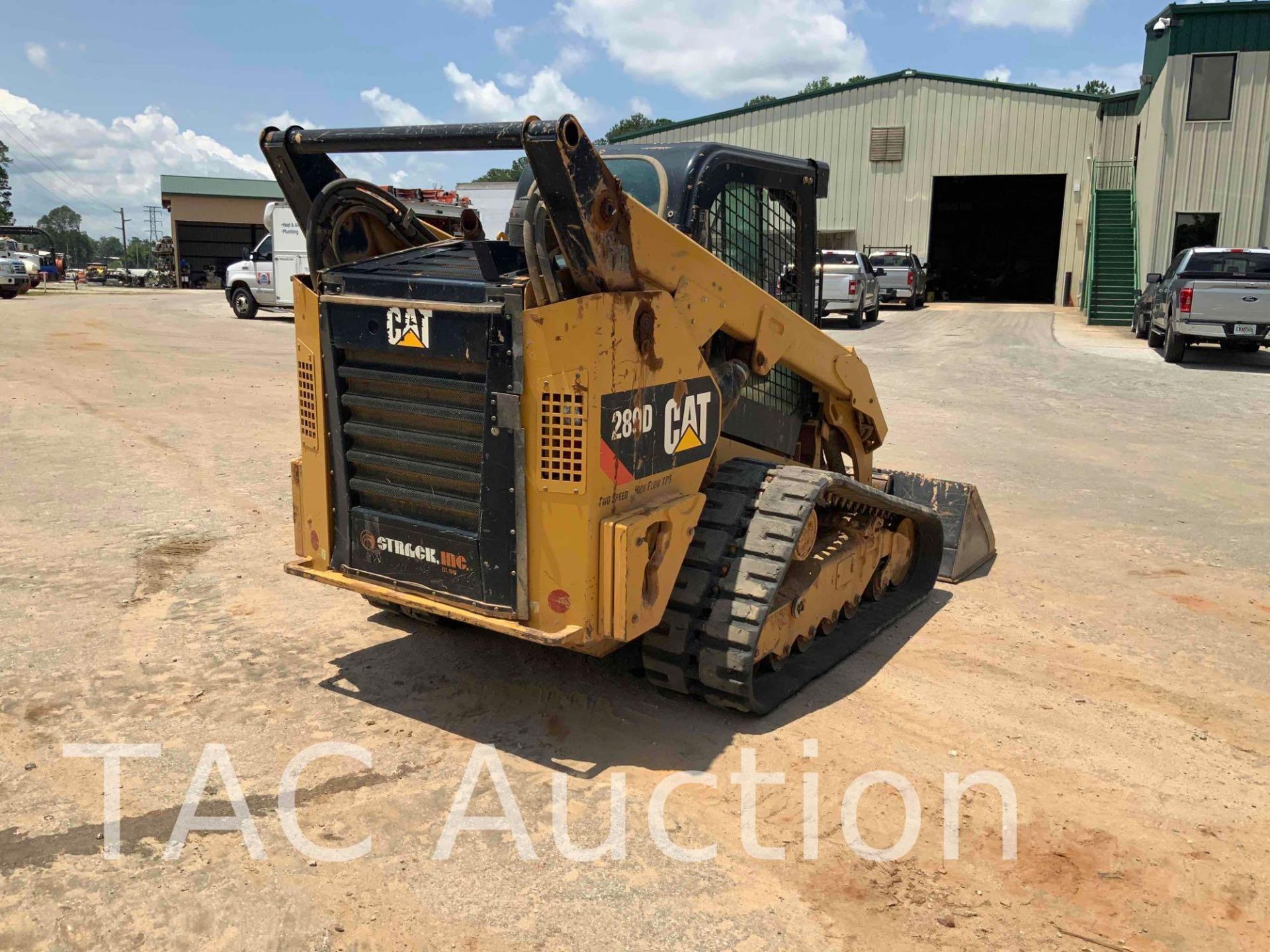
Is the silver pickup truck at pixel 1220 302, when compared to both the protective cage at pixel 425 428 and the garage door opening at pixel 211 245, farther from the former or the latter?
the garage door opening at pixel 211 245


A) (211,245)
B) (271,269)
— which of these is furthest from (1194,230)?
(211,245)

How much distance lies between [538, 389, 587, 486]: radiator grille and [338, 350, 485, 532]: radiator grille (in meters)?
0.30

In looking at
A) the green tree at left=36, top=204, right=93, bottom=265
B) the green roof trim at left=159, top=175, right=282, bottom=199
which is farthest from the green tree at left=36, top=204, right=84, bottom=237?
the green roof trim at left=159, top=175, right=282, bottom=199

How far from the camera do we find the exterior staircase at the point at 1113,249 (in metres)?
25.9

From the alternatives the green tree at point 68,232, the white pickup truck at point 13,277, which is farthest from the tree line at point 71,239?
the white pickup truck at point 13,277

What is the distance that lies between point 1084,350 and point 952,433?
381 inches

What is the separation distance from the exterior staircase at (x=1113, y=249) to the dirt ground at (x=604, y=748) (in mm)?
19287

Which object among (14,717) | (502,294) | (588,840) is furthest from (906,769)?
(14,717)

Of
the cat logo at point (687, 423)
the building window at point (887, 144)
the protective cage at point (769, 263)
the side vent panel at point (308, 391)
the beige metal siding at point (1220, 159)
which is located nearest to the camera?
the cat logo at point (687, 423)

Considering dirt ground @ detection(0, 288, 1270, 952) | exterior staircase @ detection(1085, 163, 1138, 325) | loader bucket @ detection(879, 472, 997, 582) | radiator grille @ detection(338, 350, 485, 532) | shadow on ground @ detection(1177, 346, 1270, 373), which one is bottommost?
dirt ground @ detection(0, 288, 1270, 952)

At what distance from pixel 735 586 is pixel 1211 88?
2644cm

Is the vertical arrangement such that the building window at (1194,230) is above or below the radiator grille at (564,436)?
above

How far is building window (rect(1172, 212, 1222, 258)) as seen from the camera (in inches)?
1010

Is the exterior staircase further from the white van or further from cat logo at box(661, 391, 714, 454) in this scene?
cat logo at box(661, 391, 714, 454)
